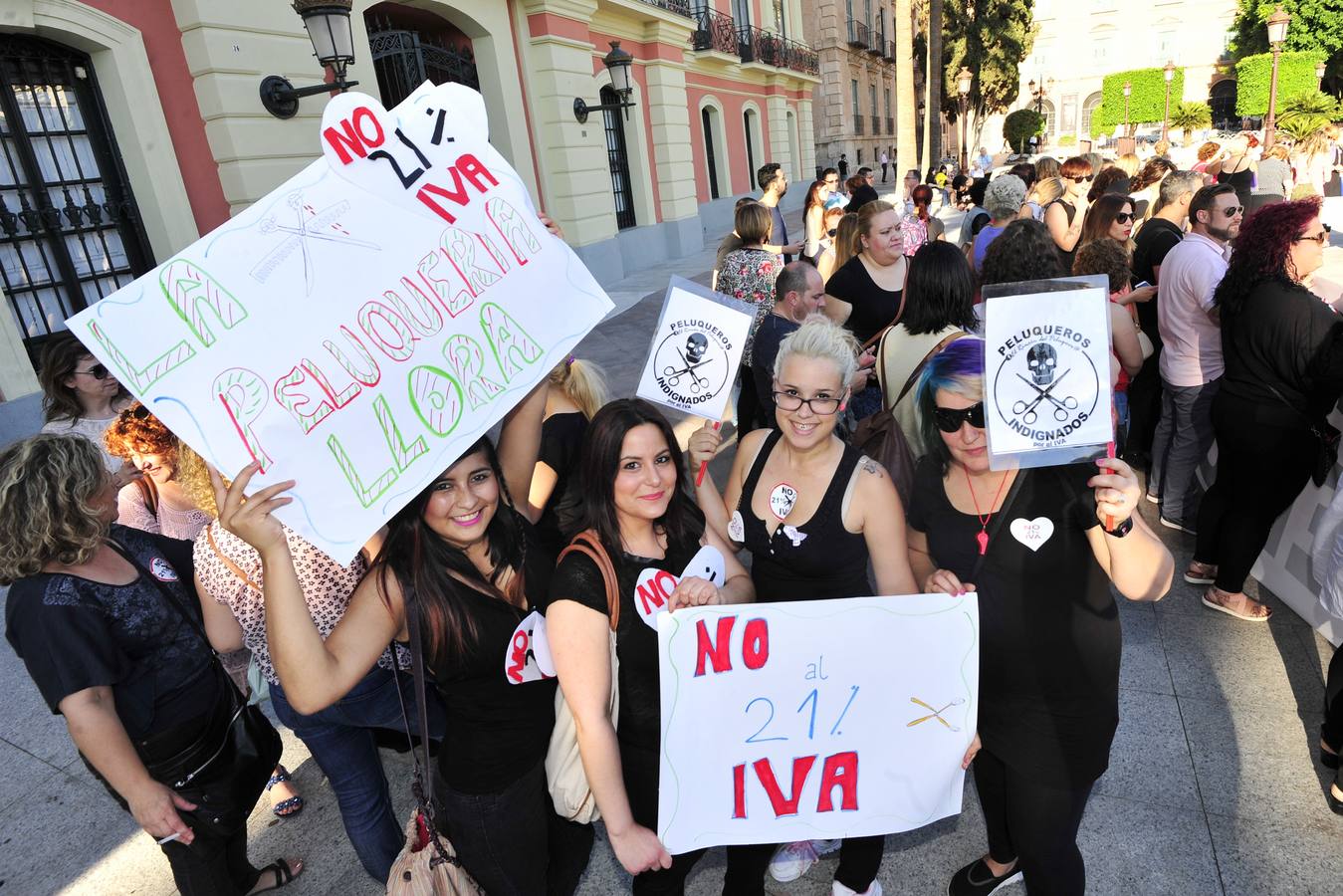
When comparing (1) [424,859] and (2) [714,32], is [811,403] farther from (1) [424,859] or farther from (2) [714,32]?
(2) [714,32]

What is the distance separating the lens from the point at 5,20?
5781 millimetres

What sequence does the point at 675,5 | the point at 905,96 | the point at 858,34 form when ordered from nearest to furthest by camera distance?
the point at 905,96, the point at 675,5, the point at 858,34

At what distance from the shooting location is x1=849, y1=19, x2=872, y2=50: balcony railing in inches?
1388

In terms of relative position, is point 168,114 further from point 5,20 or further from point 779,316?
point 779,316

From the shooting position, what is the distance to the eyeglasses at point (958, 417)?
1.80 meters

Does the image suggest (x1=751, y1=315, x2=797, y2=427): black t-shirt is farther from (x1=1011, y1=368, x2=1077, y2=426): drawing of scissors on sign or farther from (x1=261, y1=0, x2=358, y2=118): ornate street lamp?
(x1=261, y1=0, x2=358, y2=118): ornate street lamp

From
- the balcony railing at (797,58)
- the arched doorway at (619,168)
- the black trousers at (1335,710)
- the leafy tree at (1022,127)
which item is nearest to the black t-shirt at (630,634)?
the black trousers at (1335,710)

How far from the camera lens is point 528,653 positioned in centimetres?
191

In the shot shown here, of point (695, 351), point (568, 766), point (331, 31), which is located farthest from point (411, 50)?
point (568, 766)

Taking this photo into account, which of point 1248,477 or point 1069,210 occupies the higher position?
point 1069,210

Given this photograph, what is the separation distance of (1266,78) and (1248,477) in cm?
5456

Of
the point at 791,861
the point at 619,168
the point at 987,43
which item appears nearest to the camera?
the point at 791,861

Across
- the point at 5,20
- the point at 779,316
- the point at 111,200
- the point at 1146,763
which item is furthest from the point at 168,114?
the point at 1146,763

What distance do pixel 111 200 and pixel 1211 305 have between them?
29.3 ft
